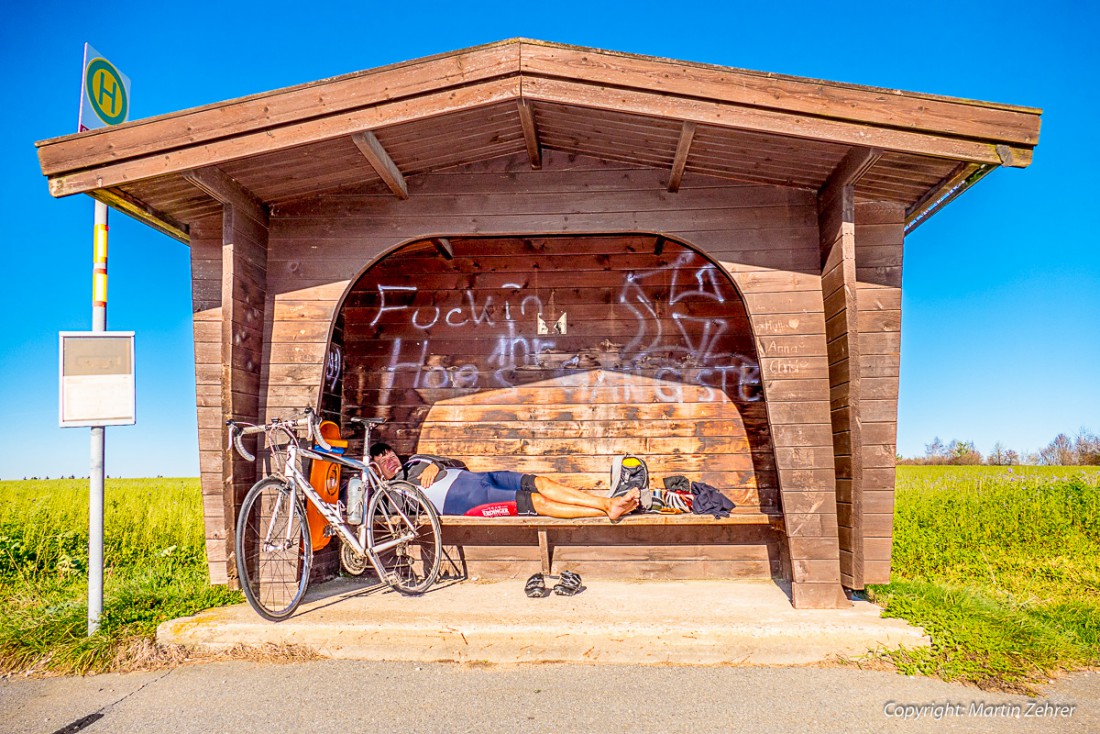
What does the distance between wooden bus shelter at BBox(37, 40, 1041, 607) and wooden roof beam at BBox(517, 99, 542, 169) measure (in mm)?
24

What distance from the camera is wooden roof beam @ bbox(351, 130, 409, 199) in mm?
4145

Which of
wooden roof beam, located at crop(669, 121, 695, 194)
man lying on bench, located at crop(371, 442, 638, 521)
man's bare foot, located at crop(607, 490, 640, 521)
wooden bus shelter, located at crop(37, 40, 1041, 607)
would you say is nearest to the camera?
wooden bus shelter, located at crop(37, 40, 1041, 607)

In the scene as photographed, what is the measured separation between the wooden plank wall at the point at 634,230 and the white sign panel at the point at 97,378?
847mm

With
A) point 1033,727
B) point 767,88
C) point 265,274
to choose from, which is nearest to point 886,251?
point 767,88

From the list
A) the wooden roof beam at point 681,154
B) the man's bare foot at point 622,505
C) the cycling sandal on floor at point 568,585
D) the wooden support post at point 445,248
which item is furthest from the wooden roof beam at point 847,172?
the cycling sandal on floor at point 568,585

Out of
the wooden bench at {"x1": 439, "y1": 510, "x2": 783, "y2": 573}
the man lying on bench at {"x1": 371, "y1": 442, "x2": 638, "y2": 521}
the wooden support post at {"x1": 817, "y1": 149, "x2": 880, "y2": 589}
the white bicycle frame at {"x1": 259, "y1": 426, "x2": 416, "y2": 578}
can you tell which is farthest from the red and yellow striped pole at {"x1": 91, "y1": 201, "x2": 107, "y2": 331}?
the wooden support post at {"x1": 817, "y1": 149, "x2": 880, "y2": 589}

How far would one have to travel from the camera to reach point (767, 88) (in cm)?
388

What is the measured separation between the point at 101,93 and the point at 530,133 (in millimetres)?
2970

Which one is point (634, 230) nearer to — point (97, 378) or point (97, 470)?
point (97, 378)

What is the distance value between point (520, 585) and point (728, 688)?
206 cm

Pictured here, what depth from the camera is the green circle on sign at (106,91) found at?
452 centimetres

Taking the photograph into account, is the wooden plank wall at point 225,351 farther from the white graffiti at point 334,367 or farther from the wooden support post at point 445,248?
the wooden support post at point 445,248

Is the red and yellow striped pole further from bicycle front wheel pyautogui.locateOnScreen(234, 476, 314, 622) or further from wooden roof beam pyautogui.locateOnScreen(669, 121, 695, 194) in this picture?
wooden roof beam pyautogui.locateOnScreen(669, 121, 695, 194)

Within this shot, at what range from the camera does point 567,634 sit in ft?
12.8
